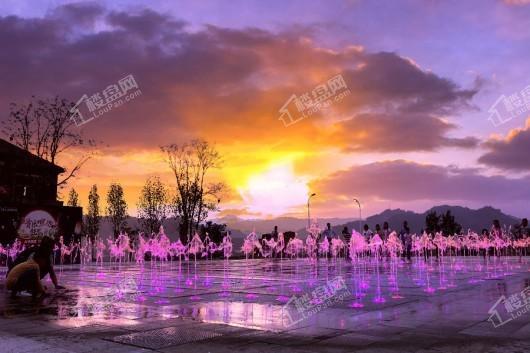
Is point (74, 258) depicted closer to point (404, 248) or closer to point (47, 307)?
point (404, 248)

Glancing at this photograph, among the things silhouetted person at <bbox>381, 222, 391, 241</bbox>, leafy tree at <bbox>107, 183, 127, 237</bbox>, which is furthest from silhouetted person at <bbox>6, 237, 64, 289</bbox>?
leafy tree at <bbox>107, 183, 127, 237</bbox>

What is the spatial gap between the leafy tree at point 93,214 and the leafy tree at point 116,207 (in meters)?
2.87

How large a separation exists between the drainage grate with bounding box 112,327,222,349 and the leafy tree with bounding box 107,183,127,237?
70.6 metres

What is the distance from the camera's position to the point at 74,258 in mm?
34469

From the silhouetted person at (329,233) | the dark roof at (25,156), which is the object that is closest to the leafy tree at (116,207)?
the dark roof at (25,156)

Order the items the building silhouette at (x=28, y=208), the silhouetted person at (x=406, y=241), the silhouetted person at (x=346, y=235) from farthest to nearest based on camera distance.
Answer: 1. the silhouetted person at (x=346, y=235)
2. the building silhouette at (x=28, y=208)
3. the silhouetted person at (x=406, y=241)

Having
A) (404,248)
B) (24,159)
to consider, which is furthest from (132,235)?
(404,248)

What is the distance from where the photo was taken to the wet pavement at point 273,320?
6.23 metres

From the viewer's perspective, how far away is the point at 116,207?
251 ft

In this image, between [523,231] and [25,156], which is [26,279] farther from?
Answer: [25,156]

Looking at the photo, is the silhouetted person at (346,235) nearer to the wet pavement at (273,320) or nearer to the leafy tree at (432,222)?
the wet pavement at (273,320)

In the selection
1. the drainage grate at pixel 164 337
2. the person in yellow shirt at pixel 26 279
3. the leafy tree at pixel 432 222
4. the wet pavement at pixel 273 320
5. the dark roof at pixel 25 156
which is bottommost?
the wet pavement at pixel 273 320

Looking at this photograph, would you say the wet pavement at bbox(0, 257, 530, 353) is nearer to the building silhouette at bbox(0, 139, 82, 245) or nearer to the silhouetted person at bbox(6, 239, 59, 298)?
the silhouetted person at bbox(6, 239, 59, 298)

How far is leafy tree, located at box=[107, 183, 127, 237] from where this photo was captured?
7550cm
